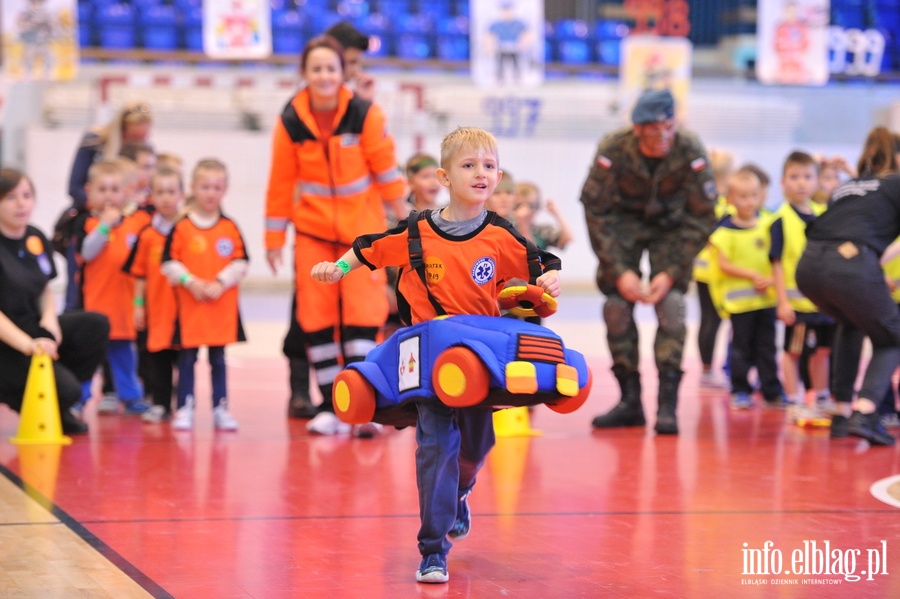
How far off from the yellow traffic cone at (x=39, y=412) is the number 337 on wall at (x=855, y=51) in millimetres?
14129

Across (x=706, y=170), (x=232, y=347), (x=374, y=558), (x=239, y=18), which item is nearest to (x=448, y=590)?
(x=374, y=558)

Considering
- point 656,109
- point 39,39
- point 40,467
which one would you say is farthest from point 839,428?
point 39,39

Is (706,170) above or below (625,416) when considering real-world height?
above

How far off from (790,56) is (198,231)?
1064 centimetres

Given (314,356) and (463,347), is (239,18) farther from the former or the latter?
(463,347)

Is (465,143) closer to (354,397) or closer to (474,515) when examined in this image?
(354,397)

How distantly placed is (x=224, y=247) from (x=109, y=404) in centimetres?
128

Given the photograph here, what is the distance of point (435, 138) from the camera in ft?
49.9

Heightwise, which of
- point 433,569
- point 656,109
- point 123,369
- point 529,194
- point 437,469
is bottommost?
point 123,369

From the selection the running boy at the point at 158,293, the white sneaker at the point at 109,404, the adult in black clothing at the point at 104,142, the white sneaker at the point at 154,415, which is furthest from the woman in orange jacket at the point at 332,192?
the adult in black clothing at the point at 104,142

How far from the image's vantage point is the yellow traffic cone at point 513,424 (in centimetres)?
587

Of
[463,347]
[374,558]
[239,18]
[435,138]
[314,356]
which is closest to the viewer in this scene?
[463,347]

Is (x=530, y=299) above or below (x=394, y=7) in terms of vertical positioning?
below

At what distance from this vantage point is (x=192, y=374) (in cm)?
614
